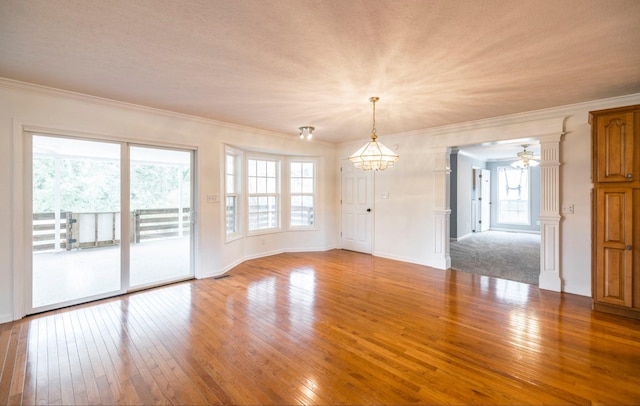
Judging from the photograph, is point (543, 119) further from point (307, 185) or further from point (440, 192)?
point (307, 185)

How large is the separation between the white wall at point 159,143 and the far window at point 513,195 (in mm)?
6946

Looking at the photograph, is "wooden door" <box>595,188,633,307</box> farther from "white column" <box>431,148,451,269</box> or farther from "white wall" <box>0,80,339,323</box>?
"white wall" <box>0,80,339,323</box>

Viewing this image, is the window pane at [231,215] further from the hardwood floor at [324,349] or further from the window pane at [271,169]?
the hardwood floor at [324,349]

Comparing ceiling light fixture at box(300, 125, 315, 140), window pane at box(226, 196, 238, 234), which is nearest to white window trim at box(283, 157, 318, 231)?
window pane at box(226, 196, 238, 234)

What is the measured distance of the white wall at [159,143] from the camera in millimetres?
2912

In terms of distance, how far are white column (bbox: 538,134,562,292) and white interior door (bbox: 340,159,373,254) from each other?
2902mm

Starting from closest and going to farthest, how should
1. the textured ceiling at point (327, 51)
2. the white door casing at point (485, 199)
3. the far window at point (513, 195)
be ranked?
the textured ceiling at point (327, 51), the far window at point (513, 195), the white door casing at point (485, 199)

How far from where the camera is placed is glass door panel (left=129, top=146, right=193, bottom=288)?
3.87m

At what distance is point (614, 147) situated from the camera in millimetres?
3068

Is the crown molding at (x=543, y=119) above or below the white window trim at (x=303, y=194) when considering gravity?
above

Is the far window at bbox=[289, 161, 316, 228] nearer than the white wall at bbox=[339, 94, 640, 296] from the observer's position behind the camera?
No

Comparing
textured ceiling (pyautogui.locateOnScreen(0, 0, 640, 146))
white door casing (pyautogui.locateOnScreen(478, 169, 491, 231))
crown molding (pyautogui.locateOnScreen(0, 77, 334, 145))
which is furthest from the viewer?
white door casing (pyautogui.locateOnScreen(478, 169, 491, 231))

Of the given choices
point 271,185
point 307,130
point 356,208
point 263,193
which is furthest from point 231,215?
point 356,208

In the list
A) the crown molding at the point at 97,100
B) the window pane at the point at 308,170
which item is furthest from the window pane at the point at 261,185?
the crown molding at the point at 97,100
